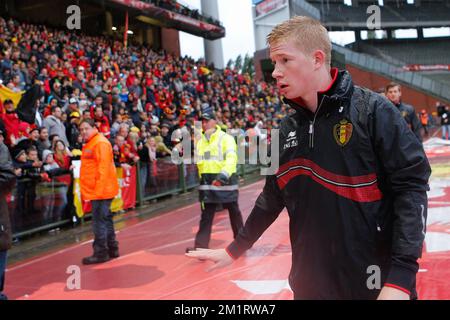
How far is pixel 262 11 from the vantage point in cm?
3762

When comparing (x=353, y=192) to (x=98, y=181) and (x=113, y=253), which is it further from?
(x=113, y=253)

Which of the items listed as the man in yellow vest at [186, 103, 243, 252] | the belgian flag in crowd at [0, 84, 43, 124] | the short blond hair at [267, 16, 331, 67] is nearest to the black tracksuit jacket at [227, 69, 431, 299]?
the short blond hair at [267, 16, 331, 67]

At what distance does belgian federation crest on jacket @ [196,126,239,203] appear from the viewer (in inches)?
238

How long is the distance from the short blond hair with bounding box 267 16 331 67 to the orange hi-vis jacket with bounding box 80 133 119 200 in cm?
483

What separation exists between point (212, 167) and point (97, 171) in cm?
150

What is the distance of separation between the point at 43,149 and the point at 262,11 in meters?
31.2

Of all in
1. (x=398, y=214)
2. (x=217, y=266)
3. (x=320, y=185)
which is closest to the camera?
(x=398, y=214)

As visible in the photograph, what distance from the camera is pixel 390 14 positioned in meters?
45.1

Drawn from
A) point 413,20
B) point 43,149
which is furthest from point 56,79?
point 413,20

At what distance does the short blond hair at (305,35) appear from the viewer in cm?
181

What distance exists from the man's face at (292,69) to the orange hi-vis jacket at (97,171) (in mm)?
4807

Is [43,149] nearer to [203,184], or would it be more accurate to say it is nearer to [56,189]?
[56,189]

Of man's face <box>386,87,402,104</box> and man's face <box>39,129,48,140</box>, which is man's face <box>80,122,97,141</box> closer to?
man's face <box>39,129,48,140</box>

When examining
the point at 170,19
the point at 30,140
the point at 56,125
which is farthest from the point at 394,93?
the point at 170,19
